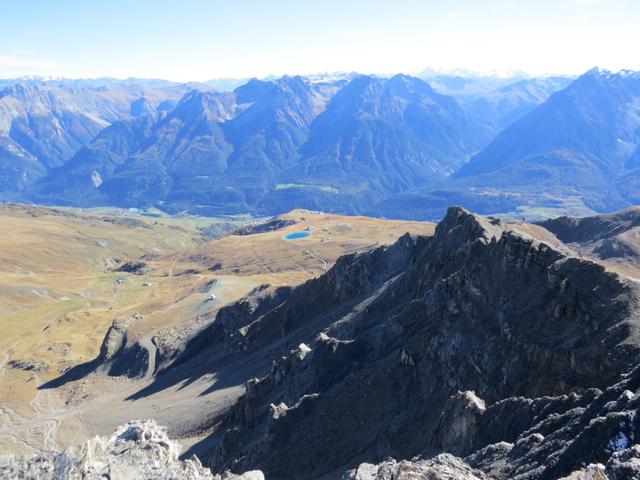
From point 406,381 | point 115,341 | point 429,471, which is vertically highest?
point 429,471

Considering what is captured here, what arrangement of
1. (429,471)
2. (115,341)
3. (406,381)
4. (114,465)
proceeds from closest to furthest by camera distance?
1. (429,471)
2. (114,465)
3. (406,381)
4. (115,341)

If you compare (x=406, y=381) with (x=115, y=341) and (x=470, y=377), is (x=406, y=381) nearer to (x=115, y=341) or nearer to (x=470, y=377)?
(x=470, y=377)

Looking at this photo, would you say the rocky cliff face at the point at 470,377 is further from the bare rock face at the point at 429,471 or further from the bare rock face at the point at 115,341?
the bare rock face at the point at 115,341

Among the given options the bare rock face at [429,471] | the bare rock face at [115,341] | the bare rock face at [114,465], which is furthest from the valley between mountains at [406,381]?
the bare rock face at [115,341]

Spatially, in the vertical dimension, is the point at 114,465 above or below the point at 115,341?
above

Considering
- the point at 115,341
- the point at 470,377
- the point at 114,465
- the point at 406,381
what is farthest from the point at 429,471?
the point at 115,341

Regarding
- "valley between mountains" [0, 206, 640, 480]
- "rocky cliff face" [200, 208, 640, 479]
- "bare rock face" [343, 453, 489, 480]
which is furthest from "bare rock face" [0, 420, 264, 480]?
"rocky cliff face" [200, 208, 640, 479]

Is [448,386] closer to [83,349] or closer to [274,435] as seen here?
[274,435]

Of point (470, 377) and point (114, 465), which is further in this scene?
point (470, 377)
